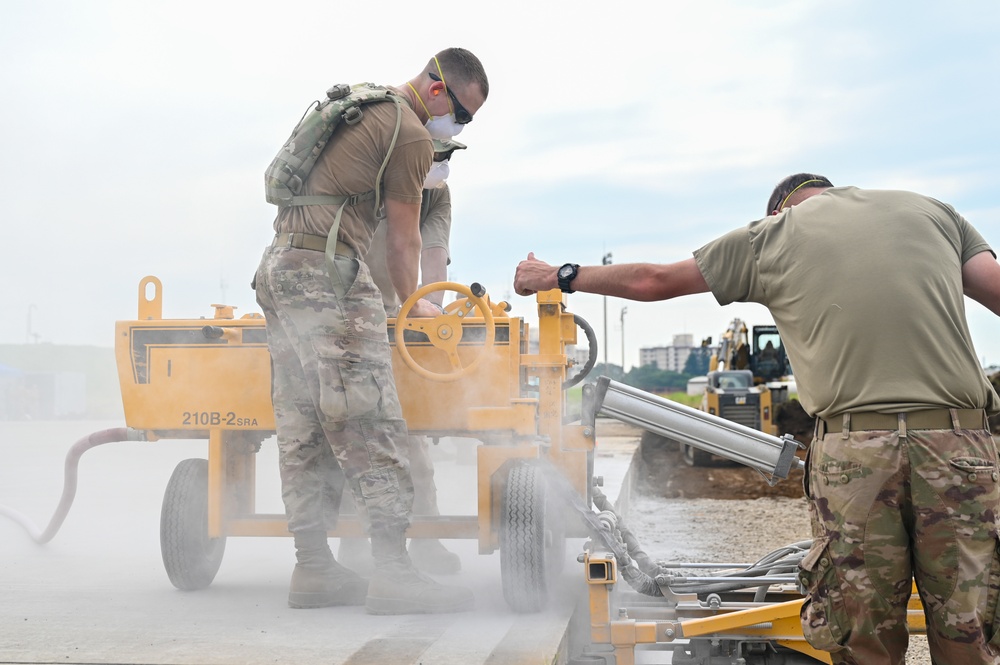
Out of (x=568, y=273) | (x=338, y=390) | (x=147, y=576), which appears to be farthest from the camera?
(x=147, y=576)

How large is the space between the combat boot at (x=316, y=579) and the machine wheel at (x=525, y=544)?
23.6 inches

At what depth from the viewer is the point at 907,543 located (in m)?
2.46

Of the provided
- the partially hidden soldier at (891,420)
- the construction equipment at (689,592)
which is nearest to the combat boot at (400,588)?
the construction equipment at (689,592)

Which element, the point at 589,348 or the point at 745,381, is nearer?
the point at 589,348

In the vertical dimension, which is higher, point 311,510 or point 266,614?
point 311,510

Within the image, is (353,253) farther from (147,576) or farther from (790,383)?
(790,383)

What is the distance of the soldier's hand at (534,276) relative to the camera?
3.05m

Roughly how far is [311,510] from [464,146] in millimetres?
1649

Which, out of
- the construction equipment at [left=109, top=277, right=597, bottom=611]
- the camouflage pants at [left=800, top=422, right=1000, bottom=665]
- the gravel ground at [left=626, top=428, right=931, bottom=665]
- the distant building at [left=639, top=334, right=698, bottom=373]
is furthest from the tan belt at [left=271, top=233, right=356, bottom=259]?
the distant building at [left=639, top=334, right=698, bottom=373]

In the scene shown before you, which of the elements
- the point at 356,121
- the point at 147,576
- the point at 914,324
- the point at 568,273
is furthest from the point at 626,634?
the point at 147,576

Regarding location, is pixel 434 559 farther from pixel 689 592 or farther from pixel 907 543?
pixel 907 543

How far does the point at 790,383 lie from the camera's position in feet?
59.1

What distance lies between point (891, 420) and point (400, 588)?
6.24 feet

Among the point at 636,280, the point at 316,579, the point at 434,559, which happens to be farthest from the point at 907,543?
the point at 434,559
